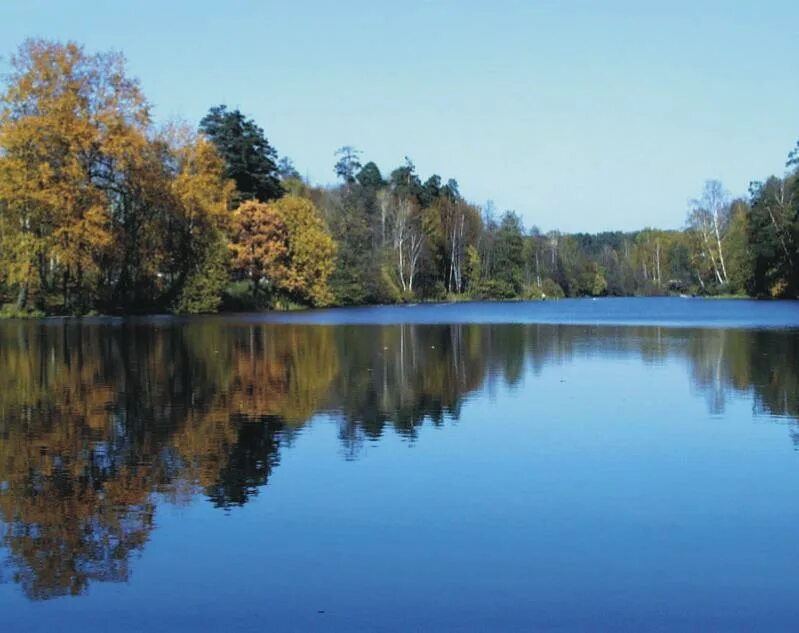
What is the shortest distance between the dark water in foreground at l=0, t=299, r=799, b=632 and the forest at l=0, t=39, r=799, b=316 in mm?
32460

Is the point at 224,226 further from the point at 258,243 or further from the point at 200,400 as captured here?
the point at 200,400

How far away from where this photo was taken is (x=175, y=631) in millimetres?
6277

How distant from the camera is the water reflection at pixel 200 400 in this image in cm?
910

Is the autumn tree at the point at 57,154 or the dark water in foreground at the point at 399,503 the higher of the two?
the autumn tree at the point at 57,154

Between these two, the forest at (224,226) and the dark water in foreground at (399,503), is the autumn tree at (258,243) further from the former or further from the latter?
the dark water in foreground at (399,503)

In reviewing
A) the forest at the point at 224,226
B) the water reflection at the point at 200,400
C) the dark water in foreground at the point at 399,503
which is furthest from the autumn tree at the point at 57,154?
the dark water in foreground at the point at 399,503

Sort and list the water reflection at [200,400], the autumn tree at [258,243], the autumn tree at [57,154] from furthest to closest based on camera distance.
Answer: the autumn tree at [258,243] → the autumn tree at [57,154] → the water reflection at [200,400]

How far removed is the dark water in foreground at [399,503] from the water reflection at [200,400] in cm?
6

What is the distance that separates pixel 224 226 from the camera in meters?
69.1

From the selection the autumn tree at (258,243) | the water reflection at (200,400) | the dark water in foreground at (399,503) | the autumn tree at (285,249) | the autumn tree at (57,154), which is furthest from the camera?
the autumn tree at (285,249)

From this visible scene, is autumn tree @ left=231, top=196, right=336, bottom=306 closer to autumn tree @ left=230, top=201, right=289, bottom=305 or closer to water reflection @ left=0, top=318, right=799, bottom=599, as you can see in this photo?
autumn tree @ left=230, top=201, right=289, bottom=305

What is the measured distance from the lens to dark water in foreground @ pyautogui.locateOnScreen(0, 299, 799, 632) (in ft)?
22.2

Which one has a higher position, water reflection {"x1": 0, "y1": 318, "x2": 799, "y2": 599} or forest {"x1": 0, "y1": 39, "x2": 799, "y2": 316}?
forest {"x1": 0, "y1": 39, "x2": 799, "y2": 316}

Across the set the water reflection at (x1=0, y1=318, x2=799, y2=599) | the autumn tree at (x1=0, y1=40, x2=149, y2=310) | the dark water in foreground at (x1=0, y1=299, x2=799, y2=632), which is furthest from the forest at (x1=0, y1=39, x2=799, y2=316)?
the dark water in foreground at (x1=0, y1=299, x2=799, y2=632)
